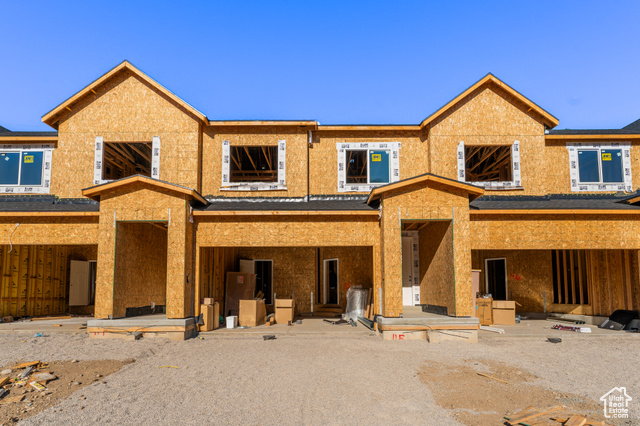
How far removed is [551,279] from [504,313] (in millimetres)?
3316

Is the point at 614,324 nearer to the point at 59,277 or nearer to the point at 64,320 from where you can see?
the point at 64,320

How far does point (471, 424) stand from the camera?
537 cm

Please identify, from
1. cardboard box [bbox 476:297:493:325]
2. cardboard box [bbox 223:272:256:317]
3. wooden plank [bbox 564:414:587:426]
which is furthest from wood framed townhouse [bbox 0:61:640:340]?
wooden plank [bbox 564:414:587:426]

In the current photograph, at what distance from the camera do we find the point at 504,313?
13.7 meters

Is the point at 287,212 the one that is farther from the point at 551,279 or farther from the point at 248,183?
the point at 551,279

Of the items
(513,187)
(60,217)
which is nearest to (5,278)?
(60,217)

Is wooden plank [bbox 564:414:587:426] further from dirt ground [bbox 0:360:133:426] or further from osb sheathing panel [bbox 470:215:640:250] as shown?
osb sheathing panel [bbox 470:215:640:250]

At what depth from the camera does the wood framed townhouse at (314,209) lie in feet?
38.8

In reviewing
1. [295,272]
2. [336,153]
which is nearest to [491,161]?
[336,153]

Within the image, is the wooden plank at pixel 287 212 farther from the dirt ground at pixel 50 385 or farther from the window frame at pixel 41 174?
the window frame at pixel 41 174

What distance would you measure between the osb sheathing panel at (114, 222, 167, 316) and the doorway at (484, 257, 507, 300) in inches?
491

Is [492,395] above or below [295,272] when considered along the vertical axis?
below

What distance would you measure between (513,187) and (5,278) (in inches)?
721

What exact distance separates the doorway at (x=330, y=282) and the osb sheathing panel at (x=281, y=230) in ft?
14.4
